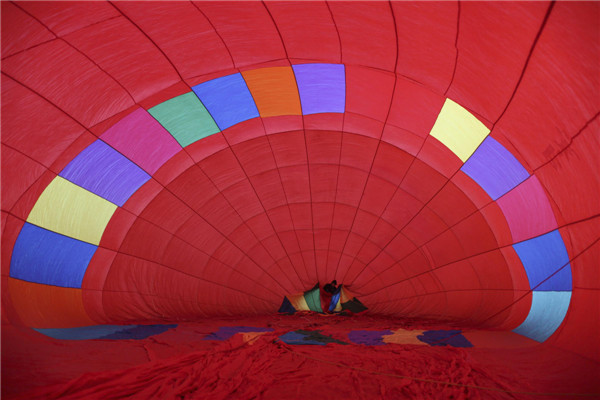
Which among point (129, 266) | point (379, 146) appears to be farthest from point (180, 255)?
point (379, 146)

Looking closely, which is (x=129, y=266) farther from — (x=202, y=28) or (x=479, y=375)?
(x=479, y=375)

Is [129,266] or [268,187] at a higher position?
[268,187]

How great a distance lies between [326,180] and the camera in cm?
849

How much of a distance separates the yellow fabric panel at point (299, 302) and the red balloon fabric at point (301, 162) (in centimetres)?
47

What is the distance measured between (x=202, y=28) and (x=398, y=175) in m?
5.03

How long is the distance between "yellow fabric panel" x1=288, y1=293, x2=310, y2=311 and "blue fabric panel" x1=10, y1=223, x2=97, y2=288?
580 centimetres

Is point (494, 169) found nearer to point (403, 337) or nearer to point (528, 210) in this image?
point (528, 210)

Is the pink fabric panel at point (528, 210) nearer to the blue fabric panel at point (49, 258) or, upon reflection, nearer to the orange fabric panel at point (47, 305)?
the blue fabric panel at point (49, 258)

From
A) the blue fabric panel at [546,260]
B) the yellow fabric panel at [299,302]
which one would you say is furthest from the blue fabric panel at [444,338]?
the yellow fabric panel at [299,302]

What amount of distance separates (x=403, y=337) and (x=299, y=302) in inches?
188

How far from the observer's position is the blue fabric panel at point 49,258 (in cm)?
564

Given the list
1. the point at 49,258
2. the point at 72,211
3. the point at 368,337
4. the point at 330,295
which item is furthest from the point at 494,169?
the point at 49,258

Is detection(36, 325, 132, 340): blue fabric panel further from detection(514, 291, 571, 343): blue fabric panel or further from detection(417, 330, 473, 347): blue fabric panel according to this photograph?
detection(514, 291, 571, 343): blue fabric panel

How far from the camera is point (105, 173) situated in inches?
253
